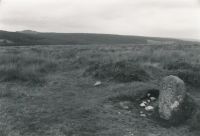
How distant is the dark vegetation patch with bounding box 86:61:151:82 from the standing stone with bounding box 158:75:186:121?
3576 millimetres

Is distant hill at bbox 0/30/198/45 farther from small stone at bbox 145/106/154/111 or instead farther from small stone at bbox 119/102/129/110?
small stone at bbox 145/106/154/111

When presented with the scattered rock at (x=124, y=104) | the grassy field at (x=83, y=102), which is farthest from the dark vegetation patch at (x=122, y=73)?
the scattered rock at (x=124, y=104)

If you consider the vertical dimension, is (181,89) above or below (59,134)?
above

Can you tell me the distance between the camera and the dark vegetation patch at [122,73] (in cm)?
1272

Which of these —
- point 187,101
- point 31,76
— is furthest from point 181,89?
point 31,76

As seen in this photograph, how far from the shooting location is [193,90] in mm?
11734

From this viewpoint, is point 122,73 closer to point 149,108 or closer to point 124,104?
point 124,104

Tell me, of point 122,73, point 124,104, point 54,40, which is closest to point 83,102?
point 124,104

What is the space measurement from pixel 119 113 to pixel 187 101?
183cm

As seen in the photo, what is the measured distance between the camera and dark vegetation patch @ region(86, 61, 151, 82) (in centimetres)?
1272

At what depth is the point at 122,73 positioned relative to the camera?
1299 centimetres

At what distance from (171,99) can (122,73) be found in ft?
14.4

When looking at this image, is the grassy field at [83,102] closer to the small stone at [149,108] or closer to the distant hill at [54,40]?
the small stone at [149,108]

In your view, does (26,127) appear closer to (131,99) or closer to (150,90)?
(131,99)
